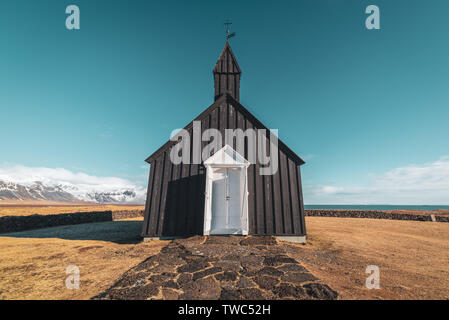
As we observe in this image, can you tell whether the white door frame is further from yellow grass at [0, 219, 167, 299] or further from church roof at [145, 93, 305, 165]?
yellow grass at [0, 219, 167, 299]

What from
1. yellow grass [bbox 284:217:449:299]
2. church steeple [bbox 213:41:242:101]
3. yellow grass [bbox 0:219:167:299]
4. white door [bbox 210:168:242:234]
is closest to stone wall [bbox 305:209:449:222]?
yellow grass [bbox 284:217:449:299]

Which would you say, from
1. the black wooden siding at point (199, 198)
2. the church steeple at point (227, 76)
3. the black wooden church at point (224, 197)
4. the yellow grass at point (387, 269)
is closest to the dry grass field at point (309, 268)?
the yellow grass at point (387, 269)

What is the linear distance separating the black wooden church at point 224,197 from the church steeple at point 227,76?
3.94 m

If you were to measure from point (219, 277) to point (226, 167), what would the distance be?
4324 mm

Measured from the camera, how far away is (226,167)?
720 centimetres

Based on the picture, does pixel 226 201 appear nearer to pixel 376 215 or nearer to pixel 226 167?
pixel 226 167

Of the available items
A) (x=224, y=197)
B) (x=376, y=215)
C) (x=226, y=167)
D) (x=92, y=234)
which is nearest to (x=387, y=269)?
(x=224, y=197)

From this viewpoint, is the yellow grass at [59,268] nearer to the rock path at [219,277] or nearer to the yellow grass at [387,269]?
the rock path at [219,277]

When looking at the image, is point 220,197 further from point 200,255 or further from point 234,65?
point 234,65

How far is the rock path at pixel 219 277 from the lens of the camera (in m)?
2.81

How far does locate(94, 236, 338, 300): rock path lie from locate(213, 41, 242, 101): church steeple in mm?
7944

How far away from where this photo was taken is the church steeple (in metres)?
9.65
